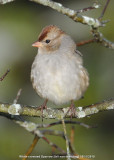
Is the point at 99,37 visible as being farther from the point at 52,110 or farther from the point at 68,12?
the point at 52,110

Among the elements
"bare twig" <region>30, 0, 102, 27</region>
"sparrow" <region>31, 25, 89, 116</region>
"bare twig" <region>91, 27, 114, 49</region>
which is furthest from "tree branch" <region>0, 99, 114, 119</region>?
"bare twig" <region>30, 0, 102, 27</region>

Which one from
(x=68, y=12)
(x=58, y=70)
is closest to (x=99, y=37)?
(x=68, y=12)

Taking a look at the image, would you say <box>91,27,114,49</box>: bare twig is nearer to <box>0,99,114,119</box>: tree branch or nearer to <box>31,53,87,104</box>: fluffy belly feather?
<box>31,53,87,104</box>: fluffy belly feather

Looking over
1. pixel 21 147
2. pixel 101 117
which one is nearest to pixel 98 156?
pixel 101 117

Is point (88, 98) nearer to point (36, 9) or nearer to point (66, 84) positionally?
point (66, 84)

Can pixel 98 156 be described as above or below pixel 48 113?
below

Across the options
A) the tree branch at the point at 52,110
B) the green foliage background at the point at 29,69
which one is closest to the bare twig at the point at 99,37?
the tree branch at the point at 52,110
